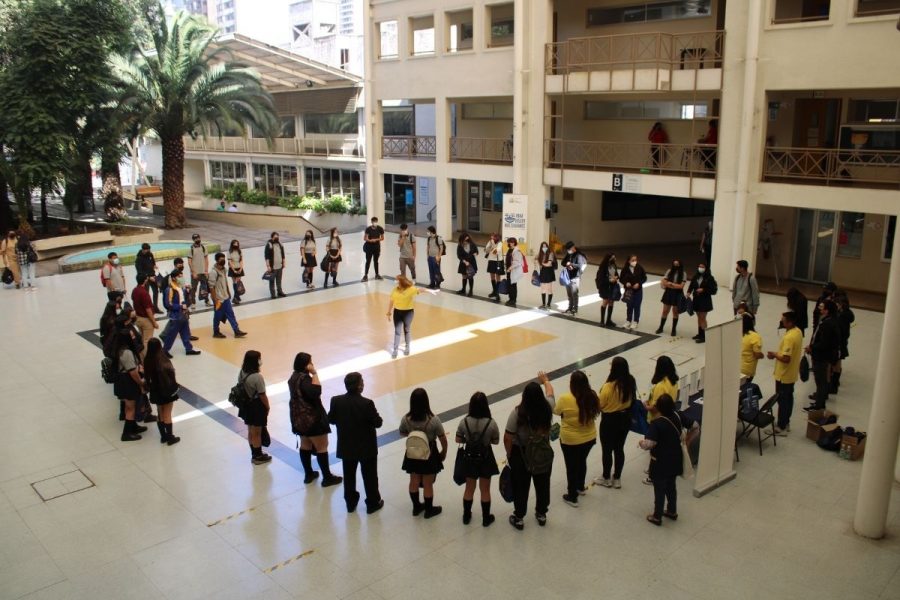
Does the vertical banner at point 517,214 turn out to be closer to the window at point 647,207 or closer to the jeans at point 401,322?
the window at point 647,207

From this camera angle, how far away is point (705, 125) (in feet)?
70.9

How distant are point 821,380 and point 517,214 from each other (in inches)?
478

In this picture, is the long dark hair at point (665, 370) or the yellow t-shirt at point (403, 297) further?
the yellow t-shirt at point (403, 297)

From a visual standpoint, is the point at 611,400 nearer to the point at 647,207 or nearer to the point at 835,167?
the point at 835,167

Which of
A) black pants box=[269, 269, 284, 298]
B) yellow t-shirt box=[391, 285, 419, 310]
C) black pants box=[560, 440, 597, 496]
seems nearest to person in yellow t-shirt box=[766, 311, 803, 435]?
black pants box=[560, 440, 597, 496]

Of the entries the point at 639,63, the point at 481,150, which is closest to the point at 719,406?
the point at 639,63

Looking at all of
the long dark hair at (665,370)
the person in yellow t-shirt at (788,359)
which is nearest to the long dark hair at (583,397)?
the long dark hair at (665,370)

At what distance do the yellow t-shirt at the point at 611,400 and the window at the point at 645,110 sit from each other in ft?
50.7

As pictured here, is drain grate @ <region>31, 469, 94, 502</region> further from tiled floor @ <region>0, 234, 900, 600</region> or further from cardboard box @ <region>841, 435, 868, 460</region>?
cardboard box @ <region>841, 435, 868, 460</region>

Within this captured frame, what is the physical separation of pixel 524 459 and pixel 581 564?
1048 mm

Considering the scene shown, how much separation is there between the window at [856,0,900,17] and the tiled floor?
342 inches

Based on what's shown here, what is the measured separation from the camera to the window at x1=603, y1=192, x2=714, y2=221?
24.6m

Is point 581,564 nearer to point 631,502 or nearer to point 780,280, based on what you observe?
point 631,502

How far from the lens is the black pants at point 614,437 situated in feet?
25.4
